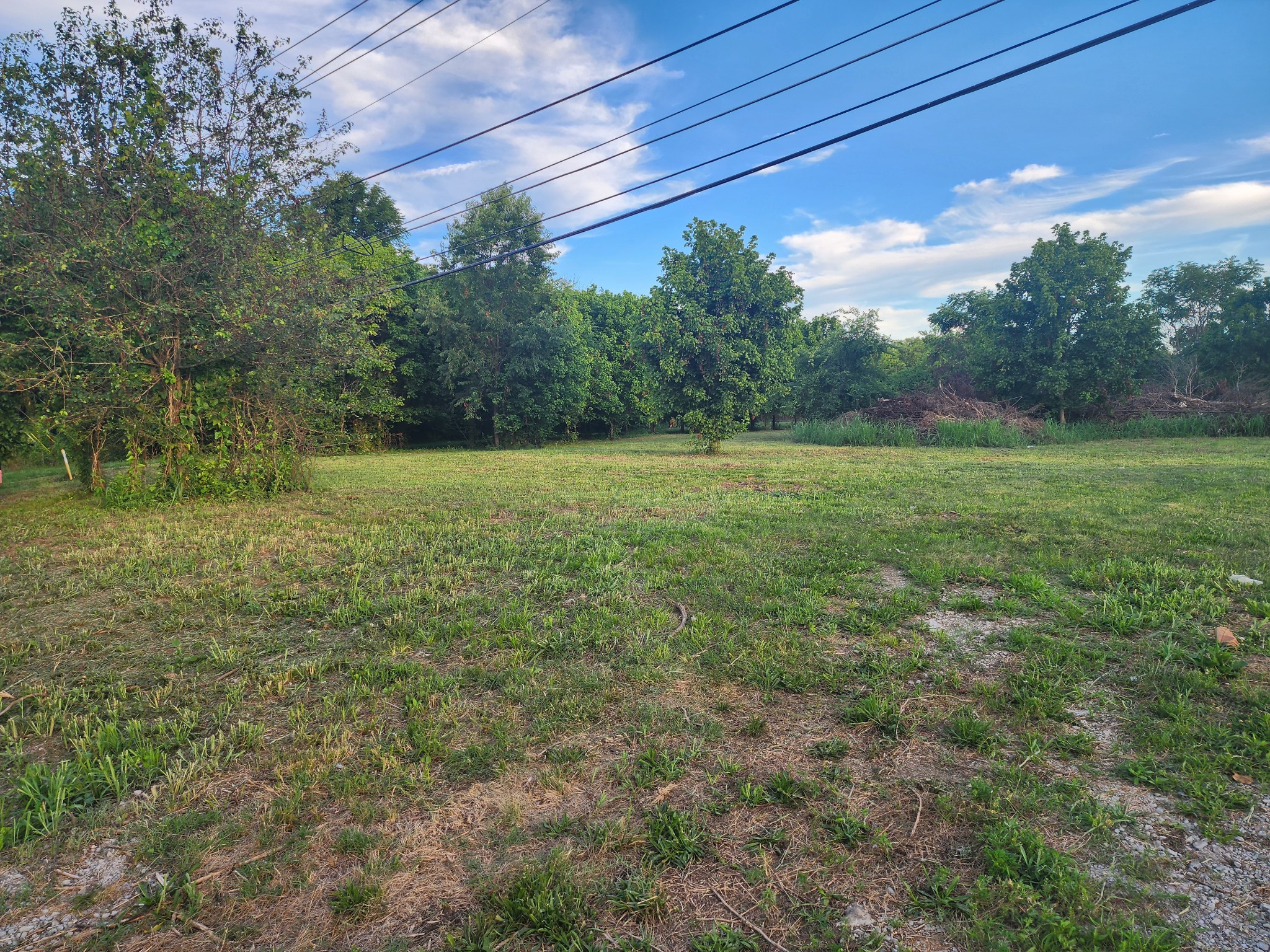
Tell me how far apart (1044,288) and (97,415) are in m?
28.0

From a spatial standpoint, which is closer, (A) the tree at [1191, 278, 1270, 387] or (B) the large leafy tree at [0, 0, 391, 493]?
(B) the large leafy tree at [0, 0, 391, 493]

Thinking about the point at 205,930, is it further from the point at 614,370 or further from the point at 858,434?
the point at 614,370

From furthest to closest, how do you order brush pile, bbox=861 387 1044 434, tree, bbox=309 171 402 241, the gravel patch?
tree, bbox=309 171 402 241
brush pile, bbox=861 387 1044 434
the gravel patch

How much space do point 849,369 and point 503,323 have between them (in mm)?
16652

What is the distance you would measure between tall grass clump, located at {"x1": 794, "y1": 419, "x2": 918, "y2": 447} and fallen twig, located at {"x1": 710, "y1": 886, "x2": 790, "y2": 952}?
2013 cm

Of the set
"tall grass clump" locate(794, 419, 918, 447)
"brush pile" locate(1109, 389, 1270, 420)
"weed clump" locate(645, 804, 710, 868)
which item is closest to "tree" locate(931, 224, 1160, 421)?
"brush pile" locate(1109, 389, 1270, 420)

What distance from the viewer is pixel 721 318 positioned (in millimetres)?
17578

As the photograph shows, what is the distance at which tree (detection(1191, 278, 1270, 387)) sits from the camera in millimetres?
21375

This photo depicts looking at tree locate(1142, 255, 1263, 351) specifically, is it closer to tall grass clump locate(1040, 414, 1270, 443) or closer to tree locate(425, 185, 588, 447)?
tall grass clump locate(1040, 414, 1270, 443)

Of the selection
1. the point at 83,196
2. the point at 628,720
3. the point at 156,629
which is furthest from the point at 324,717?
the point at 83,196

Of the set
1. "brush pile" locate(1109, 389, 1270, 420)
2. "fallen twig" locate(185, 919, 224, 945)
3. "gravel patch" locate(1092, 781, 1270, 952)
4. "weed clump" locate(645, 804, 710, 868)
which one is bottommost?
"gravel patch" locate(1092, 781, 1270, 952)

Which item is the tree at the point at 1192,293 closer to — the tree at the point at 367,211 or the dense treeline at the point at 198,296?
the dense treeline at the point at 198,296

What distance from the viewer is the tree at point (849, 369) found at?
27.7m

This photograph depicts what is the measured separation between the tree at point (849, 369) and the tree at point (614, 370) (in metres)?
9.13
